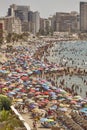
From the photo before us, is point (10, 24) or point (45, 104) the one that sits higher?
point (45, 104)

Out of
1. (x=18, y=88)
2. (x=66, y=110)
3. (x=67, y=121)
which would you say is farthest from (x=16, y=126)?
(x=18, y=88)

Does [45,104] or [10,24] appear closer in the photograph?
[45,104]

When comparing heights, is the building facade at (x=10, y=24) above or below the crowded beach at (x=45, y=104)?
below

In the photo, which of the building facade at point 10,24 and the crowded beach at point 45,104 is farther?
the building facade at point 10,24

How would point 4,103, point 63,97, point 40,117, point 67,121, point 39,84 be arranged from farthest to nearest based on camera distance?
point 39,84 → point 63,97 → point 40,117 → point 67,121 → point 4,103

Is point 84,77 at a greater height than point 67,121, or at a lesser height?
lesser

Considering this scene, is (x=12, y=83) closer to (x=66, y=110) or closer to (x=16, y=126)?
(x=66, y=110)

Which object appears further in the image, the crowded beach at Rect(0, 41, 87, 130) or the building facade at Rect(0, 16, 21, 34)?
the building facade at Rect(0, 16, 21, 34)

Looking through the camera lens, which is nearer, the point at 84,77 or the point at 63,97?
the point at 63,97

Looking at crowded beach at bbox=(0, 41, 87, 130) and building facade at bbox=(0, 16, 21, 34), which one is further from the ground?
crowded beach at bbox=(0, 41, 87, 130)

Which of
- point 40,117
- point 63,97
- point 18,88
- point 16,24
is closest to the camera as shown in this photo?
point 40,117

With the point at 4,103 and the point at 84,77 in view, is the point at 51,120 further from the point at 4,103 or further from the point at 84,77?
the point at 84,77
